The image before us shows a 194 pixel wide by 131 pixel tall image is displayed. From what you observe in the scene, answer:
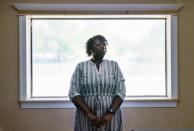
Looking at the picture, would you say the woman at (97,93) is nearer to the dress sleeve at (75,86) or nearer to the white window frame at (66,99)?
the dress sleeve at (75,86)

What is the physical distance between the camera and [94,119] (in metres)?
2.00

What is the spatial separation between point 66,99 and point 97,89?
2.65ft

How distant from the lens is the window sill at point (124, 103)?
274 centimetres

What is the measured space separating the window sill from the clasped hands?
0.76 m

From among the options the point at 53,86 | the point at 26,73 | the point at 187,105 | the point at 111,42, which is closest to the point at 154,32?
the point at 111,42

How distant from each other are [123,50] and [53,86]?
37.5 inches

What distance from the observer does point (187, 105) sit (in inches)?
110

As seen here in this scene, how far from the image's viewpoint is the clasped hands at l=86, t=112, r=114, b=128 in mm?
2004

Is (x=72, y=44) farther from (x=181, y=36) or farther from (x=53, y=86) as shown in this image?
(x=181, y=36)

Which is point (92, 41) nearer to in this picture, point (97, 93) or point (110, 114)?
point (97, 93)

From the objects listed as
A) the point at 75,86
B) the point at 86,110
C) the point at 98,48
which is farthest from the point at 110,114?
the point at 98,48

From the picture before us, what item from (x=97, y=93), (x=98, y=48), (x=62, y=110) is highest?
(x=98, y=48)

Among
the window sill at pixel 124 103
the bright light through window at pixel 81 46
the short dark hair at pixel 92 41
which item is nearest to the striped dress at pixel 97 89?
the short dark hair at pixel 92 41

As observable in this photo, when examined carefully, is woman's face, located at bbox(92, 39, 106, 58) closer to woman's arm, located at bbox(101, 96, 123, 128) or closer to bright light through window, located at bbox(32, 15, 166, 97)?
woman's arm, located at bbox(101, 96, 123, 128)
